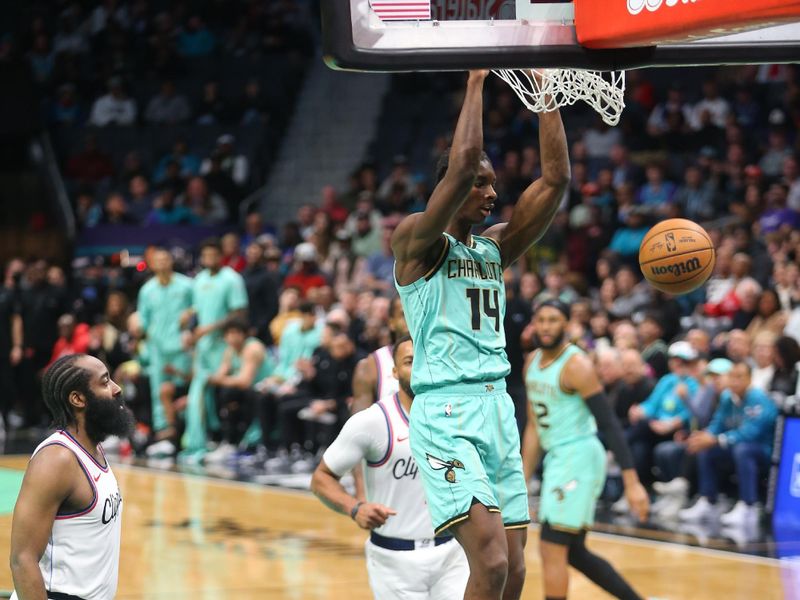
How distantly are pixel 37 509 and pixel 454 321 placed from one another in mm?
1559

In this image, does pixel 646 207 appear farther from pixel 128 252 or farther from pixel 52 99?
pixel 52 99

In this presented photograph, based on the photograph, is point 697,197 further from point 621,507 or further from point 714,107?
point 621,507

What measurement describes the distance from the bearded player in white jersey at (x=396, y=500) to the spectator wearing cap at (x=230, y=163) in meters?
15.1

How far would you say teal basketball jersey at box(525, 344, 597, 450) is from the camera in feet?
25.6

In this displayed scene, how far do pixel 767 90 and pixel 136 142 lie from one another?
32.4ft

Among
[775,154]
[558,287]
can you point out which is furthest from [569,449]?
[775,154]

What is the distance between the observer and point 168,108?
2230 centimetres

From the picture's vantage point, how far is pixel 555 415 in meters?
7.82

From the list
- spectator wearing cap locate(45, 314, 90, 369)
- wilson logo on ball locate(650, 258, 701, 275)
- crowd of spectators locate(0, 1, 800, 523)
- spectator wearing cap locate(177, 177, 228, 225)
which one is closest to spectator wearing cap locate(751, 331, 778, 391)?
crowd of spectators locate(0, 1, 800, 523)

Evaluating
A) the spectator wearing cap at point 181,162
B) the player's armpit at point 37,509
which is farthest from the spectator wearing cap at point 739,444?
the spectator wearing cap at point 181,162

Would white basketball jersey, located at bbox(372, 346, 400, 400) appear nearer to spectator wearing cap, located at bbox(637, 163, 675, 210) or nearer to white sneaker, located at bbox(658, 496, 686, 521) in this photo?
white sneaker, located at bbox(658, 496, 686, 521)

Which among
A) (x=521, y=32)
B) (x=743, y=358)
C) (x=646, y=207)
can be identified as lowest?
(x=743, y=358)

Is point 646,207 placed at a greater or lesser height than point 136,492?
greater

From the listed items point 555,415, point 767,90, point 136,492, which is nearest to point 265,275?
point 136,492
